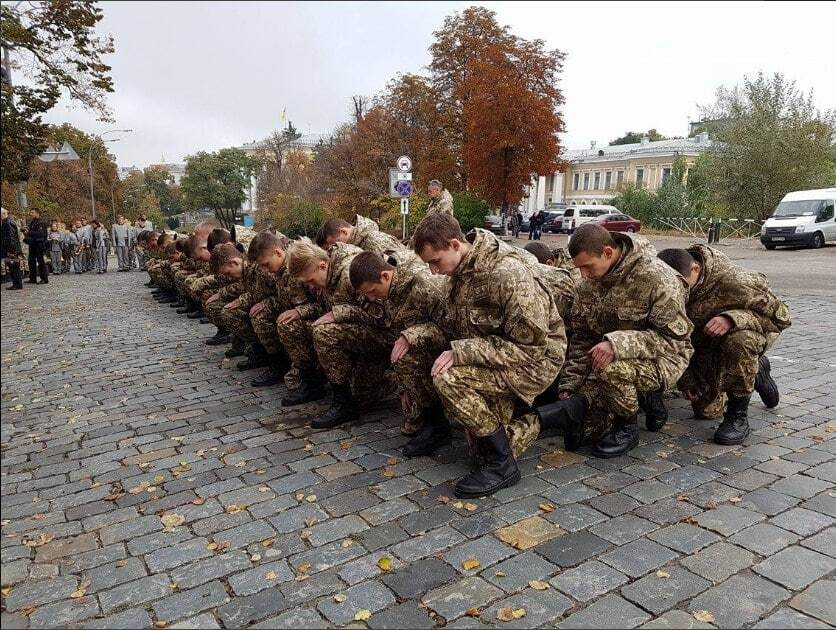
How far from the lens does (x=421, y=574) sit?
302 cm

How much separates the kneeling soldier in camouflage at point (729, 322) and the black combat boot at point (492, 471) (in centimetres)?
153

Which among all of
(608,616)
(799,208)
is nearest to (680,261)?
(608,616)

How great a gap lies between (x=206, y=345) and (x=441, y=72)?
26135 mm

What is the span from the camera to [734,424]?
15.3 feet

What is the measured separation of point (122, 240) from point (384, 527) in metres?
22.4

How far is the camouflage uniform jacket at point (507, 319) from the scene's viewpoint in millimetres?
3809

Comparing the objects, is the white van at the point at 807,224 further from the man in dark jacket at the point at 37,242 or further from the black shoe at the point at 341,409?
the man in dark jacket at the point at 37,242

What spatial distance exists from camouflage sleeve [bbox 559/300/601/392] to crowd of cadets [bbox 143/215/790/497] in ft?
0.04

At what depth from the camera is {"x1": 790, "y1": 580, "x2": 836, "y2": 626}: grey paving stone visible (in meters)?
2.65

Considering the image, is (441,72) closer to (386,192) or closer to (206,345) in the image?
(386,192)

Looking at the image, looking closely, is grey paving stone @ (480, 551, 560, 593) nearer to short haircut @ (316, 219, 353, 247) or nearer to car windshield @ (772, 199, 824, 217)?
short haircut @ (316, 219, 353, 247)

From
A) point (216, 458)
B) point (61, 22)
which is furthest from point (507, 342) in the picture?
point (61, 22)

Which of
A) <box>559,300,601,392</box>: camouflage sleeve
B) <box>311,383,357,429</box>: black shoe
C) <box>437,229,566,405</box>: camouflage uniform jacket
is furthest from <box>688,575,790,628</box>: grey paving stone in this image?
<box>311,383,357,429</box>: black shoe

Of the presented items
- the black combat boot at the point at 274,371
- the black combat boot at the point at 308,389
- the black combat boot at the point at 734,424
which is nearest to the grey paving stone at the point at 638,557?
the black combat boot at the point at 734,424
